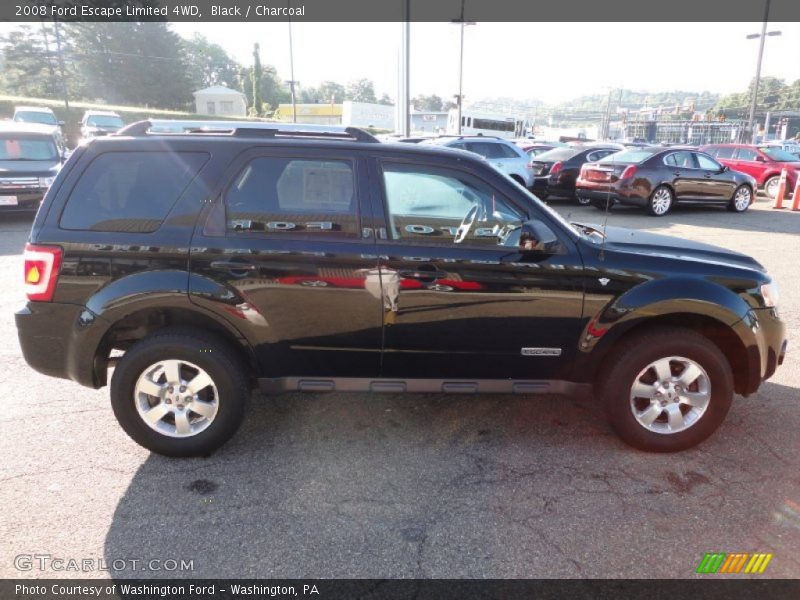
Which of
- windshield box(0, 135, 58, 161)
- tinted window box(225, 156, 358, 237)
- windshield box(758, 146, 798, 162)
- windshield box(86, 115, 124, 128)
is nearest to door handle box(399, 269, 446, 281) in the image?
tinted window box(225, 156, 358, 237)

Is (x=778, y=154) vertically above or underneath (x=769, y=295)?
above

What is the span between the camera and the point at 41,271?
10.2ft

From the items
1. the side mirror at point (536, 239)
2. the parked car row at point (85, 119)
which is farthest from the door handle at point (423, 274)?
the parked car row at point (85, 119)

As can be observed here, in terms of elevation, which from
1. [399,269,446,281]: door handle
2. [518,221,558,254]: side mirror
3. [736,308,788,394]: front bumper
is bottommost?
[736,308,788,394]: front bumper

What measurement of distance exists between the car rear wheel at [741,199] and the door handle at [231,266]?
14649mm

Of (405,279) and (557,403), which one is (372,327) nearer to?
(405,279)

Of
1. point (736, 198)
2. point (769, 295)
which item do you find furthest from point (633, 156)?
point (769, 295)

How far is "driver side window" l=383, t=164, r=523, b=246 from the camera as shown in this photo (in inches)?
129

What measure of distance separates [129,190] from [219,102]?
73.6 metres

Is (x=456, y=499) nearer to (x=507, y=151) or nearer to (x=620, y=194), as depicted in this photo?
Result: (x=620, y=194)

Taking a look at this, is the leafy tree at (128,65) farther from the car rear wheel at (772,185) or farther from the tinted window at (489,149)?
the car rear wheel at (772,185)

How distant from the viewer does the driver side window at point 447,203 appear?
10.8 feet

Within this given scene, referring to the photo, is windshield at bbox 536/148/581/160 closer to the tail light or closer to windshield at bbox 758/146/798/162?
windshield at bbox 758/146/798/162

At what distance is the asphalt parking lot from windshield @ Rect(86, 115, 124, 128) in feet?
89.2
